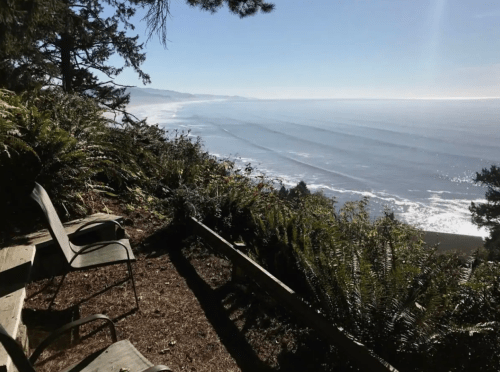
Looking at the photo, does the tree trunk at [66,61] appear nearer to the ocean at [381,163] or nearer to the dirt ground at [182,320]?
the dirt ground at [182,320]

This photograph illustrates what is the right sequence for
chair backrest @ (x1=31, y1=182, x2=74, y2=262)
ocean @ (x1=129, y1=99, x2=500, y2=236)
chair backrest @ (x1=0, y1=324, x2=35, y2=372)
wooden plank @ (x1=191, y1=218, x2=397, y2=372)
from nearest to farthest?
chair backrest @ (x1=0, y1=324, x2=35, y2=372), wooden plank @ (x1=191, y1=218, x2=397, y2=372), chair backrest @ (x1=31, y1=182, x2=74, y2=262), ocean @ (x1=129, y1=99, x2=500, y2=236)

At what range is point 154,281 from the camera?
14.7ft

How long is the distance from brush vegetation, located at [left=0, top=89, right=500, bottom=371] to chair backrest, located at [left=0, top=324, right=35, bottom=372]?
232 cm

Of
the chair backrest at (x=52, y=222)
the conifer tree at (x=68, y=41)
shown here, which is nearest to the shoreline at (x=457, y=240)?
the conifer tree at (x=68, y=41)

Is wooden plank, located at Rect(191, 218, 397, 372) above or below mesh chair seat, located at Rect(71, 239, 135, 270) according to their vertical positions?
below

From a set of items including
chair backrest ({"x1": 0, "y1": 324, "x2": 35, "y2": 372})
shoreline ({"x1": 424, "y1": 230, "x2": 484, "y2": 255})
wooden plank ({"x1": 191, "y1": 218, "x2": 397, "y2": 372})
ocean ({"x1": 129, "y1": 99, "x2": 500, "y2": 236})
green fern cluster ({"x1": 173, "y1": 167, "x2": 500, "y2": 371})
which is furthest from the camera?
ocean ({"x1": 129, "y1": 99, "x2": 500, "y2": 236})

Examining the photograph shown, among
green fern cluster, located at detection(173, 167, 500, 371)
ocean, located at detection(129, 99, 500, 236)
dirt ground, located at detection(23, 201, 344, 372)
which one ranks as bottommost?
ocean, located at detection(129, 99, 500, 236)

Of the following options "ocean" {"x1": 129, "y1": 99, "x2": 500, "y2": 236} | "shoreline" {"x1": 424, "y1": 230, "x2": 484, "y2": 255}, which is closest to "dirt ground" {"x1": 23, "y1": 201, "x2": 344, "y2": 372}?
"ocean" {"x1": 129, "y1": 99, "x2": 500, "y2": 236}

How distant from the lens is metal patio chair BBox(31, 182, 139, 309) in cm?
322

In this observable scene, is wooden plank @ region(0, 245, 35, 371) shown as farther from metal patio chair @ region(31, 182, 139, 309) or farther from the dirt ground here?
the dirt ground

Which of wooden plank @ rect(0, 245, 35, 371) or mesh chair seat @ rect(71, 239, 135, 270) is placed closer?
wooden plank @ rect(0, 245, 35, 371)

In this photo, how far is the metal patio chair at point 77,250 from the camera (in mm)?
3220

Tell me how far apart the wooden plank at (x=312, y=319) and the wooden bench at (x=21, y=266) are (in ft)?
6.03

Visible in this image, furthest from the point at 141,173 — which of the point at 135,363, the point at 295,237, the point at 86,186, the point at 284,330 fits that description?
the point at 135,363
